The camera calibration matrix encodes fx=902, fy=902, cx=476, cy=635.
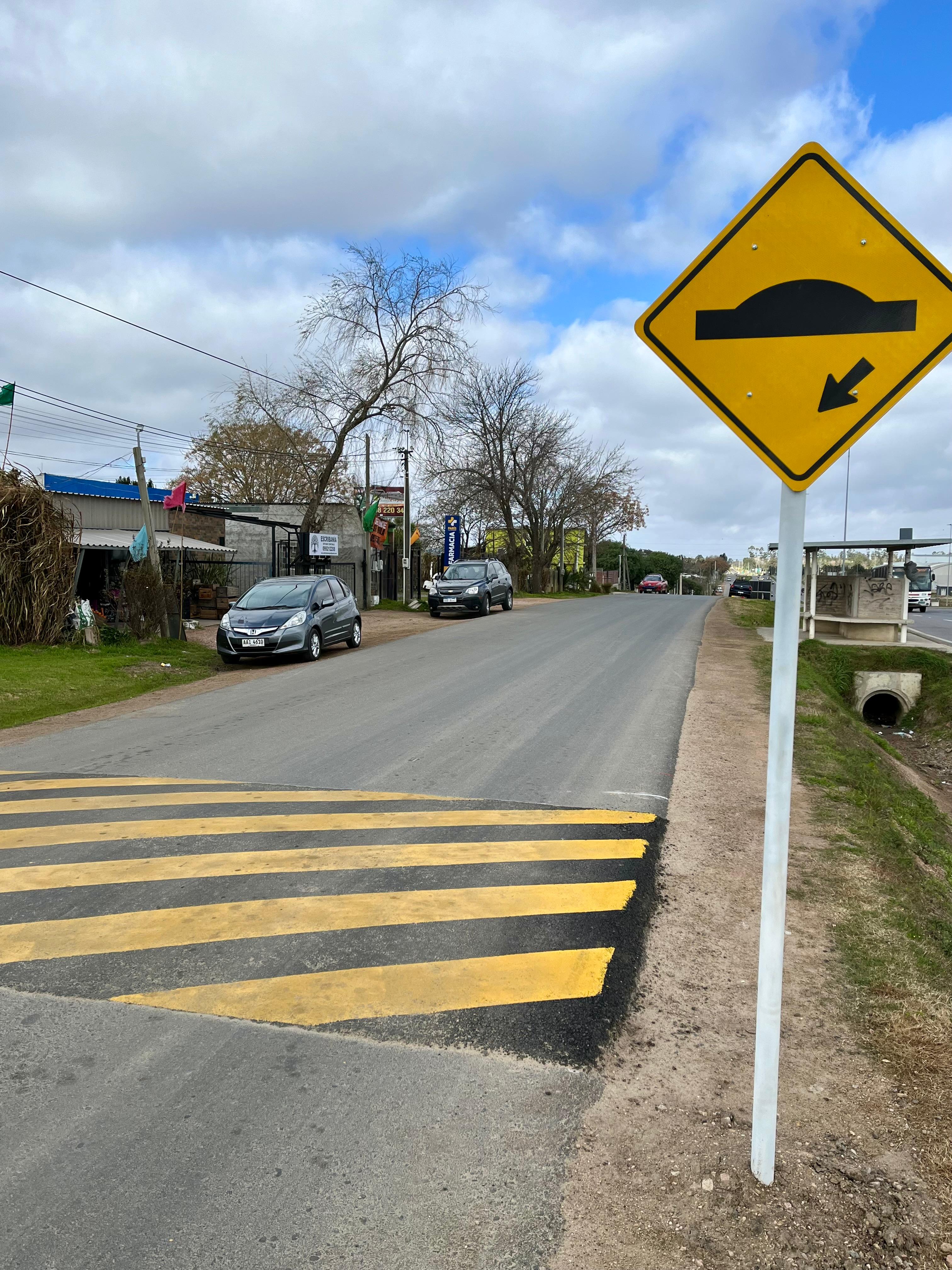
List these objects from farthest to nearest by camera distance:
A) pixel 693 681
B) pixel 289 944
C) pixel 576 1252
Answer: pixel 693 681, pixel 289 944, pixel 576 1252

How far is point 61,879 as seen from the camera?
16.8 feet

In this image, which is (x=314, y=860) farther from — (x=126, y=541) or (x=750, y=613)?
(x=750, y=613)

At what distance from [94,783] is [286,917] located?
3.71 m

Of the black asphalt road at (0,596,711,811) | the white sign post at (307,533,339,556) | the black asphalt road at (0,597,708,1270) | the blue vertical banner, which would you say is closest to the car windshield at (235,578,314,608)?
the black asphalt road at (0,596,711,811)

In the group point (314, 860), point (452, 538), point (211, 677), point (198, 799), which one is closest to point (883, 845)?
point (314, 860)

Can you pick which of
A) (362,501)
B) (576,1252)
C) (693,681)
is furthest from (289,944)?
(362,501)

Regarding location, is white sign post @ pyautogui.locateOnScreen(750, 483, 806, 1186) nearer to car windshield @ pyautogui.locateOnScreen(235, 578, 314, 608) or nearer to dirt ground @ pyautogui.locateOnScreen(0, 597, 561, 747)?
dirt ground @ pyautogui.locateOnScreen(0, 597, 561, 747)

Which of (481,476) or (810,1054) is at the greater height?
(481,476)

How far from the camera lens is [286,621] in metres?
16.3

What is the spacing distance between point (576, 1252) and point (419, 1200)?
1.58 feet

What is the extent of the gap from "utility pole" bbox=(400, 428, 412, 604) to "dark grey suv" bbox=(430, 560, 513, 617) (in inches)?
220

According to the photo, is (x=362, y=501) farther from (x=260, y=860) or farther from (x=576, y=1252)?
(x=576, y=1252)

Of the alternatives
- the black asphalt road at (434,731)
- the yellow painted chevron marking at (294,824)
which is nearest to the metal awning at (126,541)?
the black asphalt road at (434,731)

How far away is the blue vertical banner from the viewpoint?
137ft
